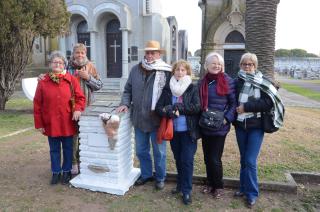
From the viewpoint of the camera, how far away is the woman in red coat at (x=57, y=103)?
430 centimetres

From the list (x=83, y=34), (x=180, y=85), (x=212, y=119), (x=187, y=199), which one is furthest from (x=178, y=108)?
(x=83, y=34)

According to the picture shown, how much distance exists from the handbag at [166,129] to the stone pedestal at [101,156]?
58cm

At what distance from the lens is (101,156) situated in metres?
4.40

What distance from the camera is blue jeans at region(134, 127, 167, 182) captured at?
4.38m

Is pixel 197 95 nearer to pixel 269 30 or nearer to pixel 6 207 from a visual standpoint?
pixel 6 207

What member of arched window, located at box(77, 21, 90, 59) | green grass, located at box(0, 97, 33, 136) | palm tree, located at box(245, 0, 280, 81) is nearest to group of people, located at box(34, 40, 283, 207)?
palm tree, located at box(245, 0, 280, 81)

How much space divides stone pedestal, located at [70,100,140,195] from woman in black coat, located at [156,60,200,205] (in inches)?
29.1

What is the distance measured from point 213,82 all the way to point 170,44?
17.5 m

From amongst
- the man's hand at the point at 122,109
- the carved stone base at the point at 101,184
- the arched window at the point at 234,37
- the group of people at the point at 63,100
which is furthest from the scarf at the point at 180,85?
the arched window at the point at 234,37

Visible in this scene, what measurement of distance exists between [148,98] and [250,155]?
1470mm

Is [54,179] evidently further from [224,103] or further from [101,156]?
[224,103]

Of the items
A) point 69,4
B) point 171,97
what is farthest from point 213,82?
point 69,4

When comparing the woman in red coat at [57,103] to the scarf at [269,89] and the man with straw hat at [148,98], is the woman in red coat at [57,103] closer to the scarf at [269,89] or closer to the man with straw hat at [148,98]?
the man with straw hat at [148,98]

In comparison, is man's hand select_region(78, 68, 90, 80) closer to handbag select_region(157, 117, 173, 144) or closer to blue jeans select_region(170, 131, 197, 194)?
handbag select_region(157, 117, 173, 144)
